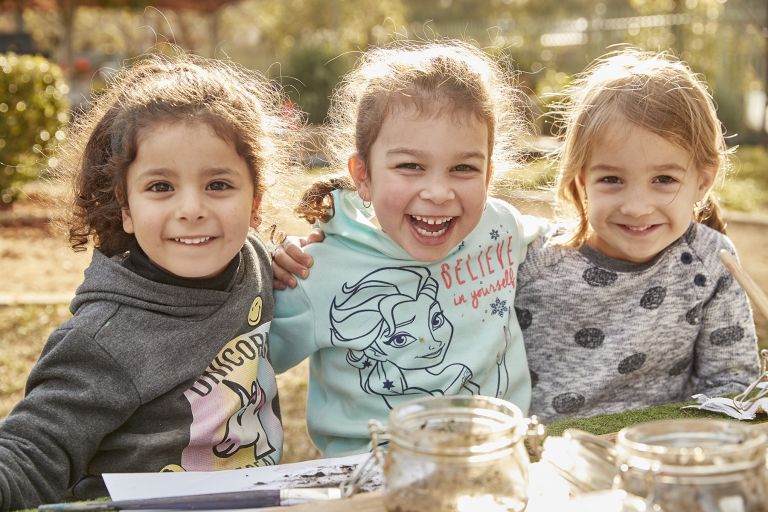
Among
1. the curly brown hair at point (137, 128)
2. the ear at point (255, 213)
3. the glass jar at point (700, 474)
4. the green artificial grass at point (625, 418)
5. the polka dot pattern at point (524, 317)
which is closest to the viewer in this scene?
the glass jar at point (700, 474)

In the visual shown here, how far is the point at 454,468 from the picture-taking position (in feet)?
3.33

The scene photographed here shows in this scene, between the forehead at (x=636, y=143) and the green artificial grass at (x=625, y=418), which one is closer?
the green artificial grass at (x=625, y=418)

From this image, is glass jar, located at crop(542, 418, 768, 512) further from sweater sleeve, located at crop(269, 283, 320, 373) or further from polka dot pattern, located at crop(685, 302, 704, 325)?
polka dot pattern, located at crop(685, 302, 704, 325)

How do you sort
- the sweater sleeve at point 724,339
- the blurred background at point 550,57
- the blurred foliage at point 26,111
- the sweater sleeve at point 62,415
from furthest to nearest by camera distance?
1. the blurred background at point 550,57
2. the blurred foliage at point 26,111
3. the sweater sleeve at point 724,339
4. the sweater sleeve at point 62,415

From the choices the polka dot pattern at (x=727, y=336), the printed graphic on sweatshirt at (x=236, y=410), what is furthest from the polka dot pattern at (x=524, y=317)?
the printed graphic on sweatshirt at (x=236, y=410)

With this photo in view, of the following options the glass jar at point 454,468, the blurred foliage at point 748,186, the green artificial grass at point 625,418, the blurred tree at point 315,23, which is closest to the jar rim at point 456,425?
the glass jar at point 454,468

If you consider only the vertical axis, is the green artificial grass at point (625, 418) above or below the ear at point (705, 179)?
below

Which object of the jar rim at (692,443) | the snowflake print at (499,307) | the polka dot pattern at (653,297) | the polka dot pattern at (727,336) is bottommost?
the polka dot pattern at (727,336)

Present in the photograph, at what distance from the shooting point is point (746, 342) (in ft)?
7.95

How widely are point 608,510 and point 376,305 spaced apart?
132 cm

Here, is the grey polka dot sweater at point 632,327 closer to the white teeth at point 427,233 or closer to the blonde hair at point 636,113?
the blonde hair at point 636,113

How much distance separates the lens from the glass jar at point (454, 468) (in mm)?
1013

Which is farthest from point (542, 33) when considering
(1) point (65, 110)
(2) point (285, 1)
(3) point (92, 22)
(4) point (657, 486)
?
(3) point (92, 22)

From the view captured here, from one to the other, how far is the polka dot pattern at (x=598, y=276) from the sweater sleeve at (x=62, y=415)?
4.07 feet
